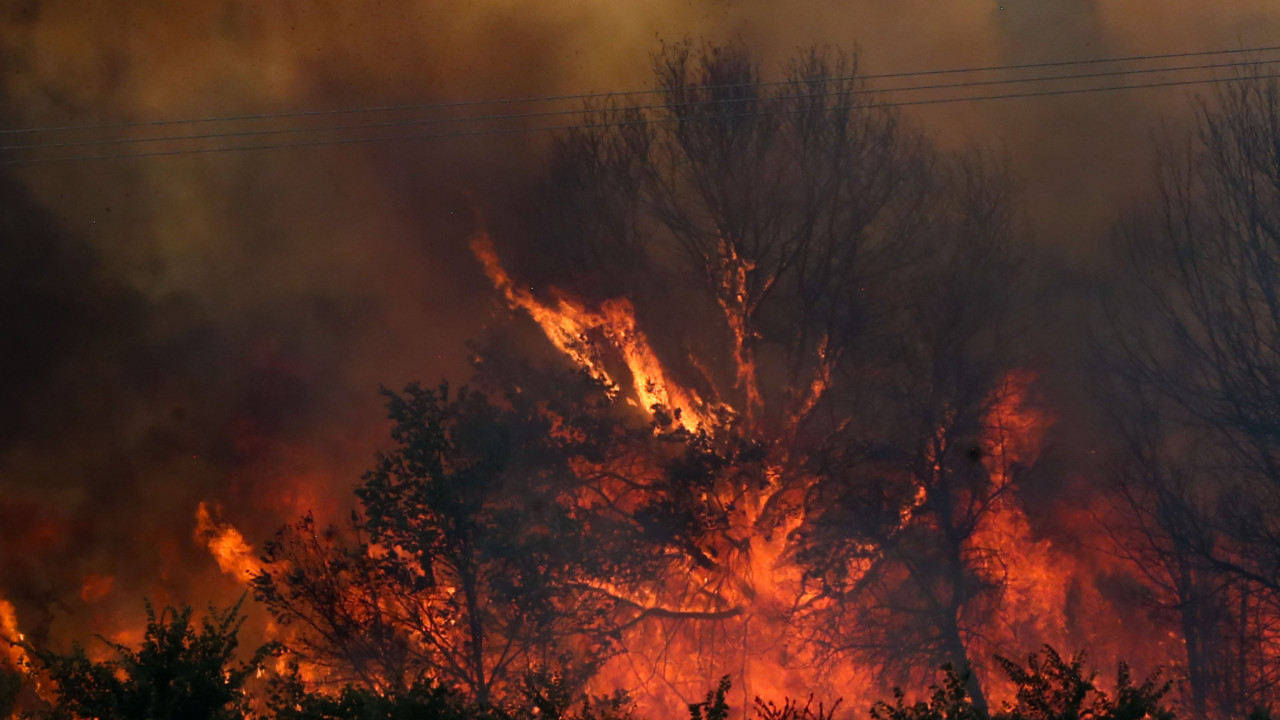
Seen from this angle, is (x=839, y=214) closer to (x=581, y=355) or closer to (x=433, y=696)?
(x=581, y=355)

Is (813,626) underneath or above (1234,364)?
underneath

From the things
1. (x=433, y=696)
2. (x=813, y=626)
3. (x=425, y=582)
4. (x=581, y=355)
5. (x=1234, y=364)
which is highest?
(x=581, y=355)

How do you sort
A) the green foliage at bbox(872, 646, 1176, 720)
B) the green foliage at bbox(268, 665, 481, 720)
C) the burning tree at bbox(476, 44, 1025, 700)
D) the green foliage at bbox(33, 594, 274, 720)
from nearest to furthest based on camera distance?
1. the green foliage at bbox(872, 646, 1176, 720)
2. the green foliage at bbox(268, 665, 481, 720)
3. the green foliage at bbox(33, 594, 274, 720)
4. the burning tree at bbox(476, 44, 1025, 700)

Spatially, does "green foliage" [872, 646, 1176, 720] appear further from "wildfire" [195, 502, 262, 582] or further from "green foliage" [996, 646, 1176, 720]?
"wildfire" [195, 502, 262, 582]

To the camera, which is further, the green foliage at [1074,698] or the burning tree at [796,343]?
the burning tree at [796,343]

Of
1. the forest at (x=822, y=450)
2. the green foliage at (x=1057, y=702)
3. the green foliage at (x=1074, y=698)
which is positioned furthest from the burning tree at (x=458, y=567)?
the green foliage at (x=1074, y=698)

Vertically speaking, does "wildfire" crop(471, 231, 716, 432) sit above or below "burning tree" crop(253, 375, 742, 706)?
above

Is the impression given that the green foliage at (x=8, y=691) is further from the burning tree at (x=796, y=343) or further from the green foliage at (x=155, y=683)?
the burning tree at (x=796, y=343)

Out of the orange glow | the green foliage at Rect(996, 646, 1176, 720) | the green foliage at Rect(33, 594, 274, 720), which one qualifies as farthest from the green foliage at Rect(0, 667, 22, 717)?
the green foliage at Rect(996, 646, 1176, 720)

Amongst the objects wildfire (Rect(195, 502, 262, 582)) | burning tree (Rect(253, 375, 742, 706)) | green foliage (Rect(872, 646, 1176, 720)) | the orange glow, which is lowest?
green foliage (Rect(872, 646, 1176, 720))

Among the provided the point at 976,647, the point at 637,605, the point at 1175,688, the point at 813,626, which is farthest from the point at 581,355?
the point at 1175,688

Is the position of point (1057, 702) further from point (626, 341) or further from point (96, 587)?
point (96, 587)

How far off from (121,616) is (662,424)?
9.82 meters

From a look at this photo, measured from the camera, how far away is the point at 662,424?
52.9ft
